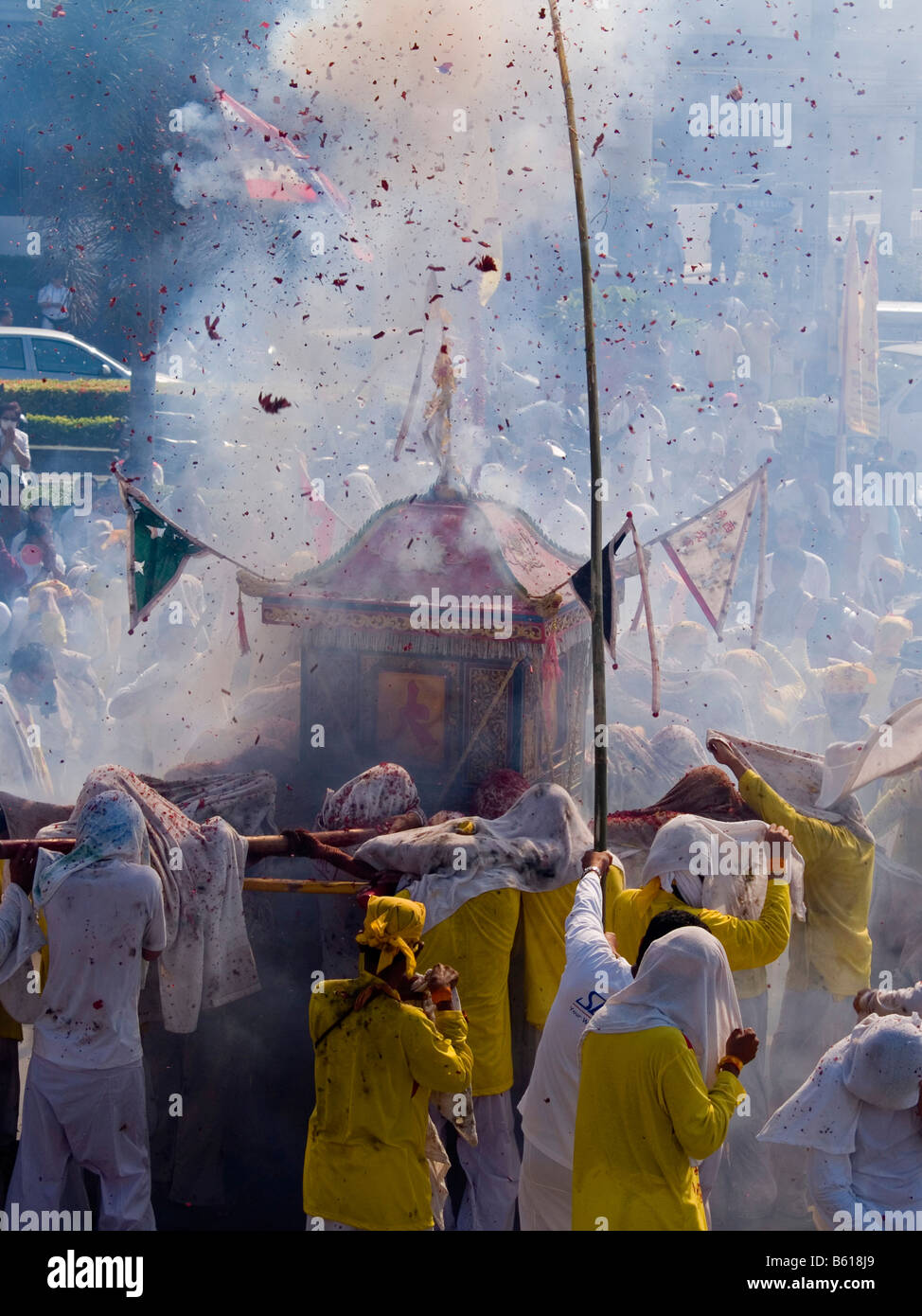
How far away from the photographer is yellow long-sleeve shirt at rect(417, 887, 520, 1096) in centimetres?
430

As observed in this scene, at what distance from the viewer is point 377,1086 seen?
3.34 m

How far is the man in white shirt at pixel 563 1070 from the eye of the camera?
3.48 metres

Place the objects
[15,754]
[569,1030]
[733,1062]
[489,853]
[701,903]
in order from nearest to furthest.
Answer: [733,1062] < [569,1030] < [701,903] < [489,853] < [15,754]

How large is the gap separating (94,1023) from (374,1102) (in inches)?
43.6

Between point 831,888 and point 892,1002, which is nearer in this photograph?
point 892,1002

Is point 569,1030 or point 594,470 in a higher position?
point 594,470

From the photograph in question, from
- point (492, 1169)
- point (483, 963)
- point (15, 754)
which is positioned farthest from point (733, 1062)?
point (15, 754)

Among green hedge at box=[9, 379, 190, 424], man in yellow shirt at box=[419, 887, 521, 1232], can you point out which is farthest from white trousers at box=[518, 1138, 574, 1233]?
green hedge at box=[9, 379, 190, 424]

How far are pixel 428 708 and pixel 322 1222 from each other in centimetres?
238

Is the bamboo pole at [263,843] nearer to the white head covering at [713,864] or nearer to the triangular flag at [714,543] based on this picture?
the white head covering at [713,864]

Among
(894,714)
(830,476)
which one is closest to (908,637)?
(894,714)

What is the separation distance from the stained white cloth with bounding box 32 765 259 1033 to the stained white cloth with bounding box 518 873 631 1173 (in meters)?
1.25

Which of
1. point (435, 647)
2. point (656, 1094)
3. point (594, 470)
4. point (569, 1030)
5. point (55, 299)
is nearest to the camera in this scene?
point (656, 1094)

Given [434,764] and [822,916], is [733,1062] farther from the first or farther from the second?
[434,764]
